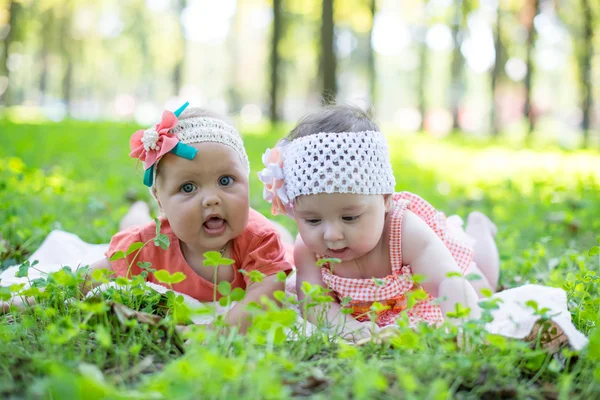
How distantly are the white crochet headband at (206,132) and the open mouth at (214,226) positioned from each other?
1.13 ft

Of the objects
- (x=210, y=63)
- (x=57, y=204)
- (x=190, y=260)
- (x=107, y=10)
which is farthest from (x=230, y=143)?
(x=210, y=63)

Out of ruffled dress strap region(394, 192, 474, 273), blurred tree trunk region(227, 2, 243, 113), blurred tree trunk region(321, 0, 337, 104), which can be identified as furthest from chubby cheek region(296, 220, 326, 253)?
blurred tree trunk region(227, 2, 243, 113)

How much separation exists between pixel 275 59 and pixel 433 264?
1543cm

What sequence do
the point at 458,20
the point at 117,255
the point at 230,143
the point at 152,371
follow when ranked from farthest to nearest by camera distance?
the point at 458,20 → the point at 230,143 → the point at 117,255 → the point at 152,371

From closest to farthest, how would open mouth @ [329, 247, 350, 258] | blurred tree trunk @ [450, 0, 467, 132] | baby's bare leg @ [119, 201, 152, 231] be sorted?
open mouth @ [329, 247, 350, 258] → baby's bare leg @ [119, 201, 152, 231] → blurred tree trunk @ [450, 0, 467, 132]

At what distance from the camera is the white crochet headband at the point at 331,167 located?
8.24 ft

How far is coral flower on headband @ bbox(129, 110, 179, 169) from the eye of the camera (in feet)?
8.83

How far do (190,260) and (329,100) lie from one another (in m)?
1.15

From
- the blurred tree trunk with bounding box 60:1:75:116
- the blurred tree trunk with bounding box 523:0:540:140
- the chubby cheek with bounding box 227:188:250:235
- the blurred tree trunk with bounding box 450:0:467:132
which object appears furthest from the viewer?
the blurred tree trunk with bounding box 60:1:75:116

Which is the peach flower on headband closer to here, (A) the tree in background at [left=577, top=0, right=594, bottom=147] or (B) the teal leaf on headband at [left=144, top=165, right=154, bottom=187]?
(B) the teal leaf on headband at [left=144, top=165, right=154, bottom=187]

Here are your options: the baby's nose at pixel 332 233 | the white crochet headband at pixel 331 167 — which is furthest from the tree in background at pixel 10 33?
the baby's nose at pixel 332 233

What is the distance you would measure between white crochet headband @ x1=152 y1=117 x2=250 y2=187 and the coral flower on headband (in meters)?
0.04

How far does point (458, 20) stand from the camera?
22.9m

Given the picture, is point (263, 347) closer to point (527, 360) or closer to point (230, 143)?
point (527, 360)
